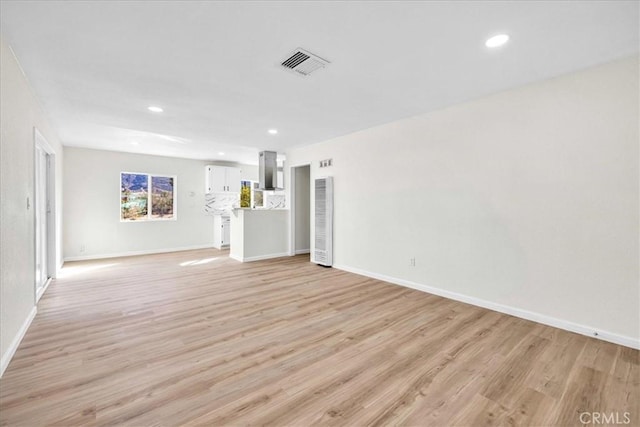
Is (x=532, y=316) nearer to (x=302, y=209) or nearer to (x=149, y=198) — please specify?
(x=302, y=209)

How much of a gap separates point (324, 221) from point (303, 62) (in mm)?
3320

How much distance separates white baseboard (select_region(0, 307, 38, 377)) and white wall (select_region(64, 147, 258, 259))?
381 centimetres

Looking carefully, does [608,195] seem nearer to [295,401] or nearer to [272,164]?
[295,401]

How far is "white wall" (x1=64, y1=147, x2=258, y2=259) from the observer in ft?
19.7

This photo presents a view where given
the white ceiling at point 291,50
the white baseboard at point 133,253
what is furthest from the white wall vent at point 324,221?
the white baseboard at point 133,253

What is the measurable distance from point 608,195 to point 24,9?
4.70m

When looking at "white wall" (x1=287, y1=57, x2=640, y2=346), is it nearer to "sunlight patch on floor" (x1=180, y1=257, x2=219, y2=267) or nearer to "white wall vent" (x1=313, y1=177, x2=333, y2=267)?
"white wall vent" (x1=313, y1=177, x2=333, y2=267)

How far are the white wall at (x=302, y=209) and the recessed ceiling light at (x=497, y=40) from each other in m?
4.90

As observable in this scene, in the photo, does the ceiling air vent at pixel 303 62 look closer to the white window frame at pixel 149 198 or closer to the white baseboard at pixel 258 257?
the white baseboard at pixel 258 257

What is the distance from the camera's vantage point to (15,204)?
2363 mm

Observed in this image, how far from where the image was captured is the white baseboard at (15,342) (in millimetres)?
2000

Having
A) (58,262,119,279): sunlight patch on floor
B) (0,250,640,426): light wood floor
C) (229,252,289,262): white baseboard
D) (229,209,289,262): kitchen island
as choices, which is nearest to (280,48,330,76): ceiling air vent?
(0,250,640,426): light wood floor

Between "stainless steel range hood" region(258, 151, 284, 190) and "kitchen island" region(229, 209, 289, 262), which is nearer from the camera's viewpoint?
"kitchen island" region(229, 209, 289, 262)

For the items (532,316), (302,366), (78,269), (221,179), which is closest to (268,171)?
(221,179)
